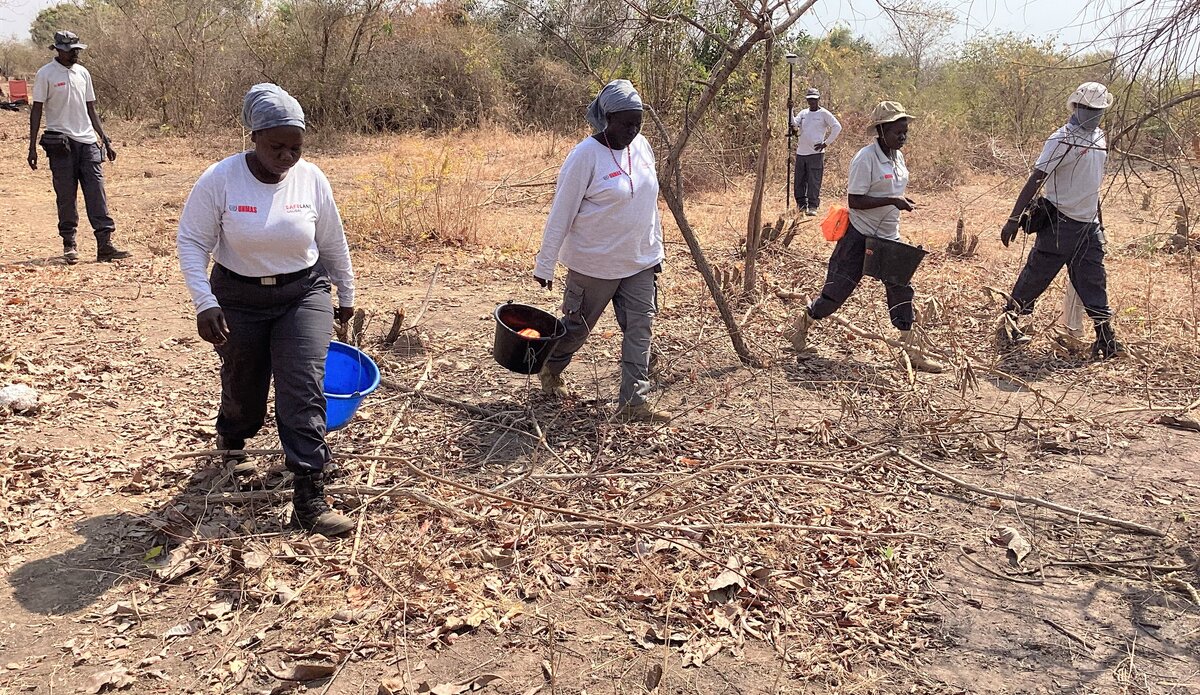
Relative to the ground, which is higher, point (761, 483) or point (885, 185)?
point (885, 185)

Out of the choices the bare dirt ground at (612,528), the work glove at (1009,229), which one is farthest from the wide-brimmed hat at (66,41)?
the work glove at (1009,229)

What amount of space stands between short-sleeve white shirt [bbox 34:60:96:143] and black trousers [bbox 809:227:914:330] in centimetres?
603

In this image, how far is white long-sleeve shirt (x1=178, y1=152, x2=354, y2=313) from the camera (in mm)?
3191

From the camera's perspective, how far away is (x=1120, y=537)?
12.0 feet

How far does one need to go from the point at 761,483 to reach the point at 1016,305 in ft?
10.4

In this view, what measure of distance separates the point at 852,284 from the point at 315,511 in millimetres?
3728

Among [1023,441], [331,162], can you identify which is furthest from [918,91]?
[1023,441]

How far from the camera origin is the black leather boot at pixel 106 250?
303 inches

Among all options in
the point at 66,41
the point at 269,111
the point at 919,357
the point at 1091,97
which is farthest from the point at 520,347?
the point at 66,41

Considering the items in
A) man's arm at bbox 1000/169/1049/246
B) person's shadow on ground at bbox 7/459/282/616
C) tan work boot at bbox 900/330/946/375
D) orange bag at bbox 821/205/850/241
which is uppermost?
man's arm at bbox 1000/169/1049/246

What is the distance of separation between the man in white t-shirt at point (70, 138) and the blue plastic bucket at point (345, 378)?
15.2ft

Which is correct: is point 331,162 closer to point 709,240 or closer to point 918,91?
point 709,240

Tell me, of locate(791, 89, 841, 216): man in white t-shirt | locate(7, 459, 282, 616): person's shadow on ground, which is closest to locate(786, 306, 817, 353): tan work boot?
locate(7, 459, 282, 616): person's shadow on ground

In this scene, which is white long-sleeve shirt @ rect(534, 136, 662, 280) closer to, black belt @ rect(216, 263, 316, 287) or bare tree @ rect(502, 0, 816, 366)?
bare tree @ rect(502, 0, 816, 366)
